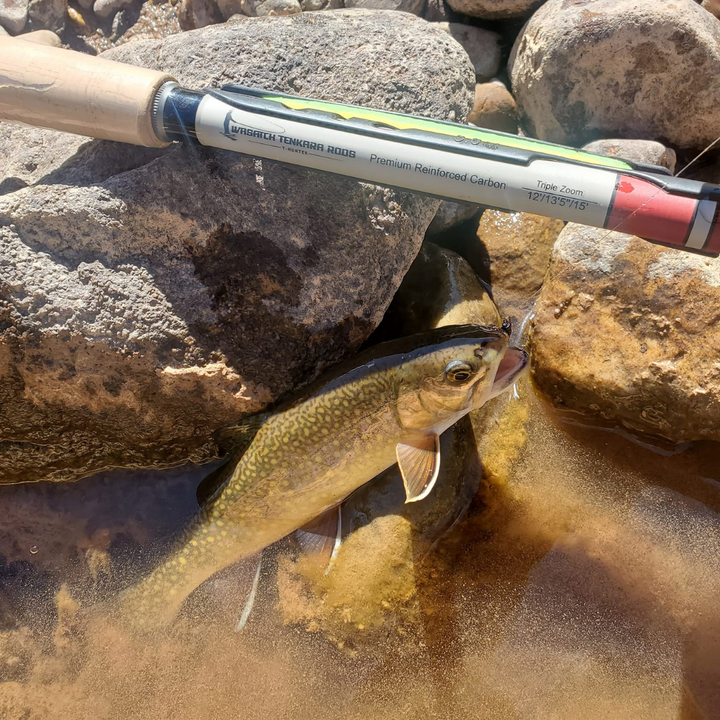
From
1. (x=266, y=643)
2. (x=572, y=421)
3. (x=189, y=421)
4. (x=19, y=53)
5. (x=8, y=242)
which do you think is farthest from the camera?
(x=572, y=421)

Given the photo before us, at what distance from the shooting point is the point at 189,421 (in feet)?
9.56

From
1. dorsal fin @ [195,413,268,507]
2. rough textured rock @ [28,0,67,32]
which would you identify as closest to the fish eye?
dorsal fin @ [195,413,268,507]

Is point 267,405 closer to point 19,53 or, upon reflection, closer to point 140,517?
point 140,517

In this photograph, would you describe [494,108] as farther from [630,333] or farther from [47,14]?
[47,14]

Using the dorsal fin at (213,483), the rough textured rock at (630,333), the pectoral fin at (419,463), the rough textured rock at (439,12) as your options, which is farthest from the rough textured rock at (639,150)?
the dorsal fin at (213,483)

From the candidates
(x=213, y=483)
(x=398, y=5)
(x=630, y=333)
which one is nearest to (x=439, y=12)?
(x=398, y=5)

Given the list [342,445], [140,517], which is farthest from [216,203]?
[140,517]

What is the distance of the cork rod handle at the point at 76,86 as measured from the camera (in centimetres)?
227

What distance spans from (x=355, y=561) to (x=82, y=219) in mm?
2136

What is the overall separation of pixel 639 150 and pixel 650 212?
4.67ft

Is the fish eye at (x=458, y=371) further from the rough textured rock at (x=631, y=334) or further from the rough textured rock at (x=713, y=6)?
the rough textured rock at (x=713, y=6)

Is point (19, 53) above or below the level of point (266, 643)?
above

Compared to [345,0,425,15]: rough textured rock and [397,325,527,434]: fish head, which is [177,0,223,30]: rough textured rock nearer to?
[345,0,425,15]: rough textured rock

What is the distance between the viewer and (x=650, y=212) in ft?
7.11
